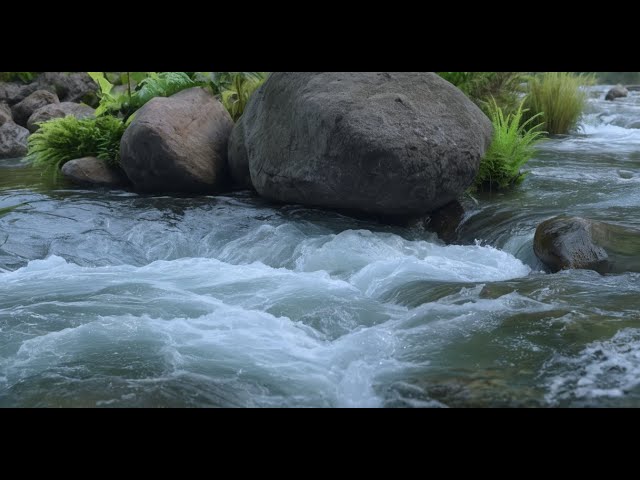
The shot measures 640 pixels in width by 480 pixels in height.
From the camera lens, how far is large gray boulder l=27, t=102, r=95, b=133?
14.3 m

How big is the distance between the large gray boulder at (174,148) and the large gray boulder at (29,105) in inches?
330

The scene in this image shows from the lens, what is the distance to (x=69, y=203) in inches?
298

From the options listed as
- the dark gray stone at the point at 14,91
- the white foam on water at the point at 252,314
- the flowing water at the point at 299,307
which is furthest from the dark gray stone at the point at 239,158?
the dark gray stone at the point at 14,91

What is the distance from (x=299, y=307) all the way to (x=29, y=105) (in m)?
13.0

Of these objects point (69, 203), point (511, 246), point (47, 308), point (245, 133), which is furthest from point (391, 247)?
point (69, 203)

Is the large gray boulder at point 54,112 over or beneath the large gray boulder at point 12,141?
over

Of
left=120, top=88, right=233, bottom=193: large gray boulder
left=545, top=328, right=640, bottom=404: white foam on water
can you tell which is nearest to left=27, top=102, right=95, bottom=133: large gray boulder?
left=120, top=88, right=233, bottom=193: large gray boulder

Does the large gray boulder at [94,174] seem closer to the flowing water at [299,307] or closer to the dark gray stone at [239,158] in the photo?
the flowing water at [299,307]

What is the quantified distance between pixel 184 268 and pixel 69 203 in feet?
8.12

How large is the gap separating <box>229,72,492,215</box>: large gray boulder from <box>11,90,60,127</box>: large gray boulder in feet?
33.5

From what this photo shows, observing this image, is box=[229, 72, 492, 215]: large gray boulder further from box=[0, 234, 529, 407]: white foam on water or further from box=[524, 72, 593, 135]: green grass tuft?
box=[524, 72, 593, 135]: green grass tuft

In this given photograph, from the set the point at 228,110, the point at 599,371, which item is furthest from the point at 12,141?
the point at 599,371

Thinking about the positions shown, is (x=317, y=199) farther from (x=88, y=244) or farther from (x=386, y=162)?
(x=88, y=244)

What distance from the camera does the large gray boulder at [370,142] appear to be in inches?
245
